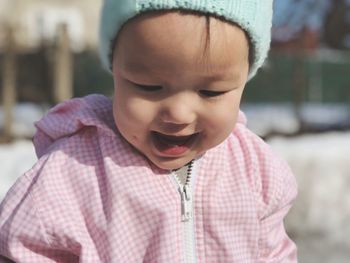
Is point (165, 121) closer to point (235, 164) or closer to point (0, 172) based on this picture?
point (235, 164)

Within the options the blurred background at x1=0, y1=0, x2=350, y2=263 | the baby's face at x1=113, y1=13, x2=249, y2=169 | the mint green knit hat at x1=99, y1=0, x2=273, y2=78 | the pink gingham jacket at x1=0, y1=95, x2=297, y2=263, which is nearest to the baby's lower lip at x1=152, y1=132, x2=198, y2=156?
the baby's face at x1=113, y1=13, x2=249, y2=169

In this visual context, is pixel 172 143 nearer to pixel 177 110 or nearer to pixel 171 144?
pixel 171 144

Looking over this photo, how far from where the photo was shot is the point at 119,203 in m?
1.55

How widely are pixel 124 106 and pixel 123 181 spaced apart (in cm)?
18

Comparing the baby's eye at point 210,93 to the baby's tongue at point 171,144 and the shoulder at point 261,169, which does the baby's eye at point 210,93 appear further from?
the shoulder at point 261,169

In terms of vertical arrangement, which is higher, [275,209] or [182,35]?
[182,35]

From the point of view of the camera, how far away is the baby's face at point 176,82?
4.54ft

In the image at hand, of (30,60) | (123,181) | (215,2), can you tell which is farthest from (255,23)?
(30,60)

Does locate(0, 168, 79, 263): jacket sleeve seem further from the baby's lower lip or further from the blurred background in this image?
the blurred background

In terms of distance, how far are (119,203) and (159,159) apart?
0.42ft

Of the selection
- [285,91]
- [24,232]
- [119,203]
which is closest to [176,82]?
[119,203]

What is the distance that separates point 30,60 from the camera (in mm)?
10742

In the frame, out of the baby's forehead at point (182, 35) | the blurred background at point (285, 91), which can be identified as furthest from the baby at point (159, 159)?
the blurred background at point (285, 91)

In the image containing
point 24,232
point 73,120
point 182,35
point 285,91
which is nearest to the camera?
point 182,35
